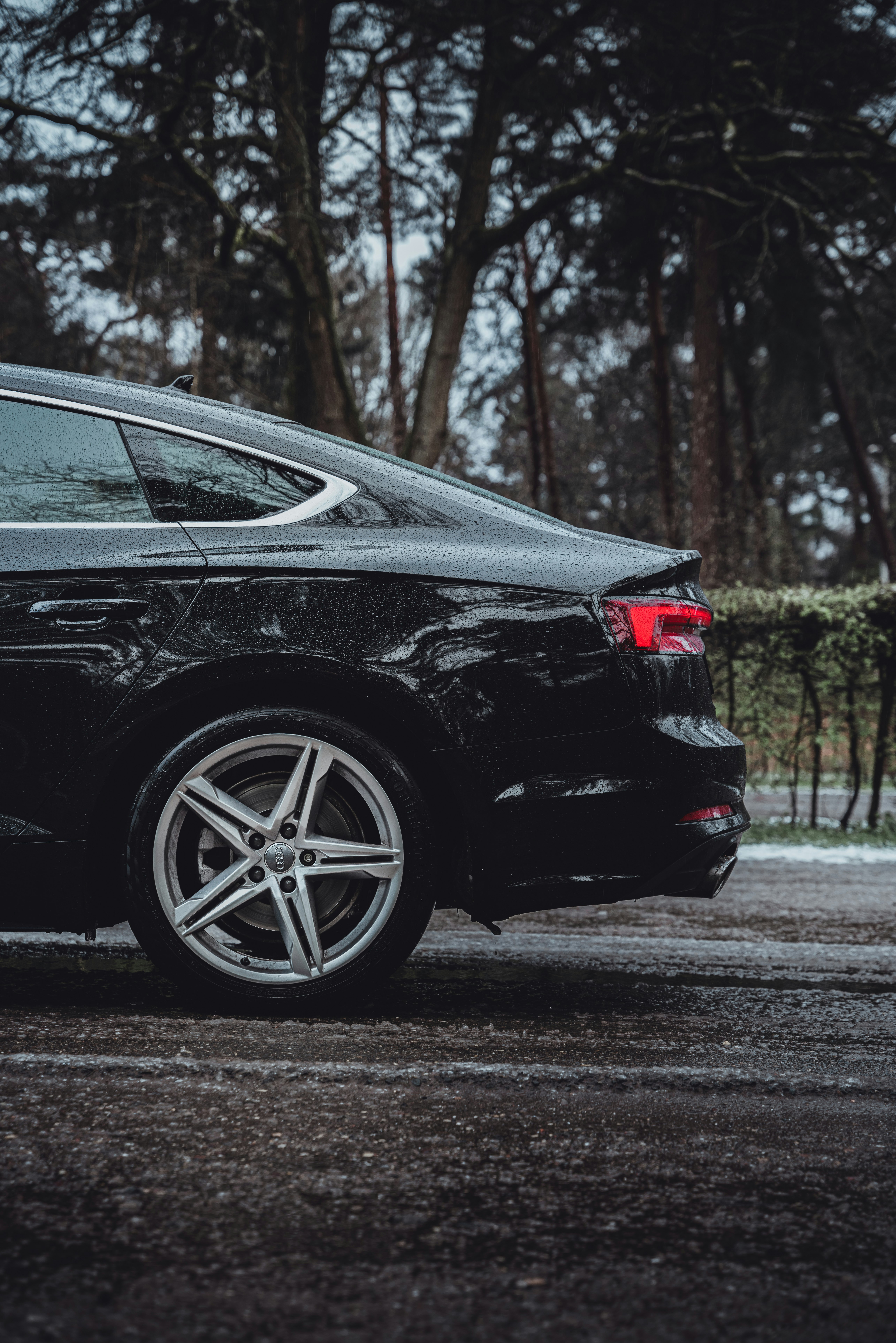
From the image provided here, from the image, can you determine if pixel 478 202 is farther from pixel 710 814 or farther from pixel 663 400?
pixel 710 814

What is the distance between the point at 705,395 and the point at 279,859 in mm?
14955

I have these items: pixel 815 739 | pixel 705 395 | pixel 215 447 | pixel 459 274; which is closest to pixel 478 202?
pixel 459 274

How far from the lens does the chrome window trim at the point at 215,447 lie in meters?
3.09

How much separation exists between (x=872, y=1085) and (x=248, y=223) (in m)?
11.5

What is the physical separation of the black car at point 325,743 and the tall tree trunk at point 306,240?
9.10m

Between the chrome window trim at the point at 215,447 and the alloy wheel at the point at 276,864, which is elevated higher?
the chrome window trim at the point at 215,447

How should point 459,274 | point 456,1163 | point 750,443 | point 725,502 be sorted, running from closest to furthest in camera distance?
point 456,1163 < point 459,274 < point 725,502 < point 750,443

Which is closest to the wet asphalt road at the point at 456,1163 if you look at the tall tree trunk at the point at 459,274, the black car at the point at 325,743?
the black car at the point at 325,743

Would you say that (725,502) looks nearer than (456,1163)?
No

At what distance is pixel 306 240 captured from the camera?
480 inches

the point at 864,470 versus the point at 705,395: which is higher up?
the point at 864,470

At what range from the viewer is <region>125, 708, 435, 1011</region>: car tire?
2945 millimetres

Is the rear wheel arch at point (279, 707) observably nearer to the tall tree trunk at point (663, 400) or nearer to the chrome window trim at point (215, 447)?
the chrome window trim at point (215, 447)

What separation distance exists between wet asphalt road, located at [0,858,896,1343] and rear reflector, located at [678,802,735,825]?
0.53m
